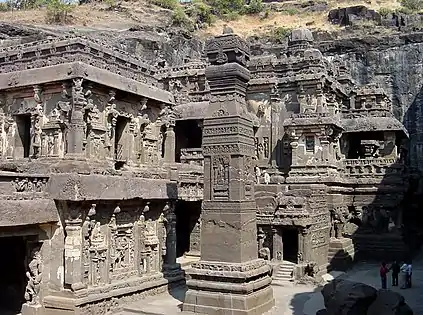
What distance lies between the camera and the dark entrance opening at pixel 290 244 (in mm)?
19828

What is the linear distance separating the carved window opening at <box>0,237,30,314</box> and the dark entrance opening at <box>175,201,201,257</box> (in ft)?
26.7

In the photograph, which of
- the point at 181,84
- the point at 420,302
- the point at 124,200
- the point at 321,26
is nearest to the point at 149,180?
the point at 124,200

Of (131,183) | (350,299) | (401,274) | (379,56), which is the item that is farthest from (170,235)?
(379,56)

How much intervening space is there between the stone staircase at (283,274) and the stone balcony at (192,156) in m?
7.55

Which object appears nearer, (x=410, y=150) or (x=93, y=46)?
(x=93, y=46)

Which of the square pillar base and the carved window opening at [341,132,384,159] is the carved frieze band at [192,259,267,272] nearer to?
the square pillar base

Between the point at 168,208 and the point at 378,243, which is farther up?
the point at 168,208

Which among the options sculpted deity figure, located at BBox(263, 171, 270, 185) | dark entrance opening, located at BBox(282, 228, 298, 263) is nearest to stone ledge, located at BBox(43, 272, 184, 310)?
dark entrance opening, located at BBox(282, 228, 298, 263)

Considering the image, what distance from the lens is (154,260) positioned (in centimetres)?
1579

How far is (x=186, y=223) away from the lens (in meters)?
23.0

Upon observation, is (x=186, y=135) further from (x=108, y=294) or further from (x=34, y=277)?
(x=34, y=277)

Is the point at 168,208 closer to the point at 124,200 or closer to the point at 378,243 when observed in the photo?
the point at 124,200

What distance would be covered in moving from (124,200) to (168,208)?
236 centimetres

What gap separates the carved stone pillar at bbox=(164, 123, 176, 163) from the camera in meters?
18.2
